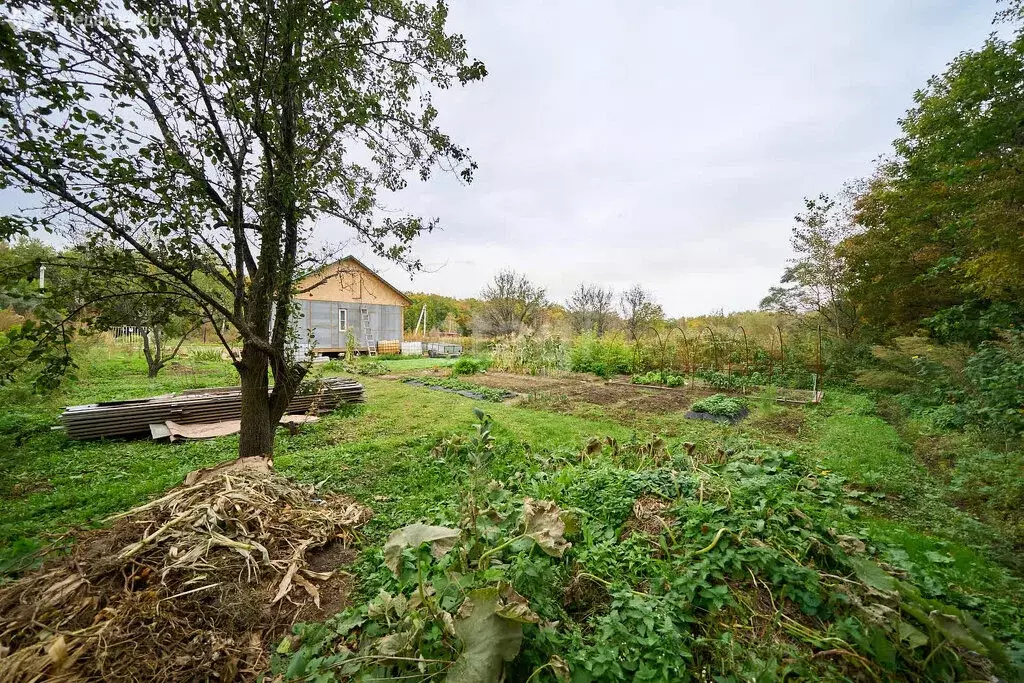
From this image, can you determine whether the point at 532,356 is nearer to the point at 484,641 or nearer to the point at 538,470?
the point at 538,470

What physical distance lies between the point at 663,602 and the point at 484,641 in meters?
0.81

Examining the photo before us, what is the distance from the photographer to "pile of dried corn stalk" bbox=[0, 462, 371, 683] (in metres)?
1.51

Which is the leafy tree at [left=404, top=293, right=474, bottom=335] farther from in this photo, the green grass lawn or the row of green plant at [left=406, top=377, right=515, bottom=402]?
the green grass lawn

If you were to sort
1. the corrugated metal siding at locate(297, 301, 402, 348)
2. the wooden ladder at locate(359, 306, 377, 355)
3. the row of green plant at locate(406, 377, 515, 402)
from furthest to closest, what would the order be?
1. the wooden ladder at locate(359, 306, 377, 355)
2. the corrugated metal siding at locate(297, 301, 402, 348)
3. the row of green plant at locate(406, 377, 515, 402)

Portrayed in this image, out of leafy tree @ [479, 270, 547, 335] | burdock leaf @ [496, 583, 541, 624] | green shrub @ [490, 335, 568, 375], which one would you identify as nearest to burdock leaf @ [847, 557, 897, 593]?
burdock leaf @ [496, 583, 541, 624]

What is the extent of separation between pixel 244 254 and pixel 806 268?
45.1ft

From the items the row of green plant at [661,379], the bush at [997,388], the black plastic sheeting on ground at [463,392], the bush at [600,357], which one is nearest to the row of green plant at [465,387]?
the black plastic sheeting on ground at [463,392]

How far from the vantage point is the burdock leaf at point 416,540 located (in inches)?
69.0

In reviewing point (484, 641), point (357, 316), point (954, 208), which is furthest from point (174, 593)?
point (357, 316)

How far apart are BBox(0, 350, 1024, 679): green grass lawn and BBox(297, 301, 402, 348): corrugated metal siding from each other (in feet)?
36.8

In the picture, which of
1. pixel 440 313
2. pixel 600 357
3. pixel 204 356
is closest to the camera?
pixel 600 357

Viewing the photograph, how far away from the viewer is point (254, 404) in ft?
12.4

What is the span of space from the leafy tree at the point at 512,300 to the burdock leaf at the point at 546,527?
16.6m

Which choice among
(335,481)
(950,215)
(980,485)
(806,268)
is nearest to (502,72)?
(335,481)
